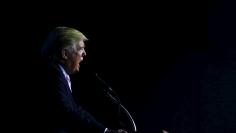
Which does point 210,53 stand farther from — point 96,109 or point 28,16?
point 28,16

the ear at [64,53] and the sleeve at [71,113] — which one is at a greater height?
the ear at [64,53]

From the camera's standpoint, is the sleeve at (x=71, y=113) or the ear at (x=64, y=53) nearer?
the sleeve at (x=71, y=113)

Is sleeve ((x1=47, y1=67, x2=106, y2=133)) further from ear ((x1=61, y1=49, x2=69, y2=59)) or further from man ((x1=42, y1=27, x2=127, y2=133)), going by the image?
ear ((x1=61, y1=49, x2=69, y2=59))

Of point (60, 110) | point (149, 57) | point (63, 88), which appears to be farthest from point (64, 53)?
point (149, 57)

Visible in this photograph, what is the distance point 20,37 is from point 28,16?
26 centimetres

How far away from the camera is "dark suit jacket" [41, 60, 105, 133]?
339cm

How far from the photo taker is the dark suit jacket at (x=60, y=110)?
11.1 ft

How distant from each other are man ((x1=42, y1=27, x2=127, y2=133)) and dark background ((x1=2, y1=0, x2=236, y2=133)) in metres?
1.13

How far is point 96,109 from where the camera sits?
5375 millimetres

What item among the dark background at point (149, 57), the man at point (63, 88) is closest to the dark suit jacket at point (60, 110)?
the man at point (63, 88)

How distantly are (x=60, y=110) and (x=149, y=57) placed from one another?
2600mm

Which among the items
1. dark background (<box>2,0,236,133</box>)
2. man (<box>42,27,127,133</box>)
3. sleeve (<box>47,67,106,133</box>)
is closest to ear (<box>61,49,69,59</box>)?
man (<box>42,27,127,133</box>)

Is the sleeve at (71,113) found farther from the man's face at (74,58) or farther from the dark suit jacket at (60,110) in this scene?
the man's face at (74,58)

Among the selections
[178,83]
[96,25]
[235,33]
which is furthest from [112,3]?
[235,33]
